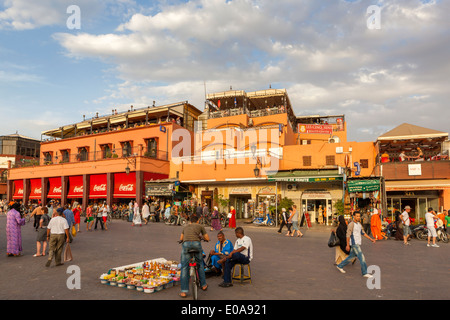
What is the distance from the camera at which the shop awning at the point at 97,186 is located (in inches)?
1348

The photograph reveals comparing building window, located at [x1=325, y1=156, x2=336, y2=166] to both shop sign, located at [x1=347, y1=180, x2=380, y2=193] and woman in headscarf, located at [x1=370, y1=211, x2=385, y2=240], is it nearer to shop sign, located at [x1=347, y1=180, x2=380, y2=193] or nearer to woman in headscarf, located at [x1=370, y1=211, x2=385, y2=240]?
shop sign, located at [x1=347, y1=180, x2=380, y2=193]

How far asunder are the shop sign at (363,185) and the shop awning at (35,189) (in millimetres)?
36447

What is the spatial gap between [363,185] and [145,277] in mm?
17550

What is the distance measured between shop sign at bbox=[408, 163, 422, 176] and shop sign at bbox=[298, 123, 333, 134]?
15.2 meters

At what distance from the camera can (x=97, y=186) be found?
34.8 m

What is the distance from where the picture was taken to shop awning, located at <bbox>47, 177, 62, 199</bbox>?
3881 centimetres

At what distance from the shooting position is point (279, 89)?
112 feet

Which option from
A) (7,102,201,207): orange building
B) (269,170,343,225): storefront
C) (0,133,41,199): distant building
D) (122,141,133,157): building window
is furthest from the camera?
(0,133,41,199): distant building

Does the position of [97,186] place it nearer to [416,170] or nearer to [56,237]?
[56,237]

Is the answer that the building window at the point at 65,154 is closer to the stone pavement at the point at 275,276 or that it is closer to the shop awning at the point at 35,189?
the shop awning at the point at 35,189

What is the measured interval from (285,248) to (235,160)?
15.2 metres

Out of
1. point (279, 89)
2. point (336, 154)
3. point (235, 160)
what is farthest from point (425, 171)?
point (279, 89)

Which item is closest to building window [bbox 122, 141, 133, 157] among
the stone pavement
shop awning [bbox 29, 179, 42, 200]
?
shop awning [bbox 29, 179, 42, 200]

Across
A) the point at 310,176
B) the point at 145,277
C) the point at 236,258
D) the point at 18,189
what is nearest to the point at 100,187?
the point at 18,189
